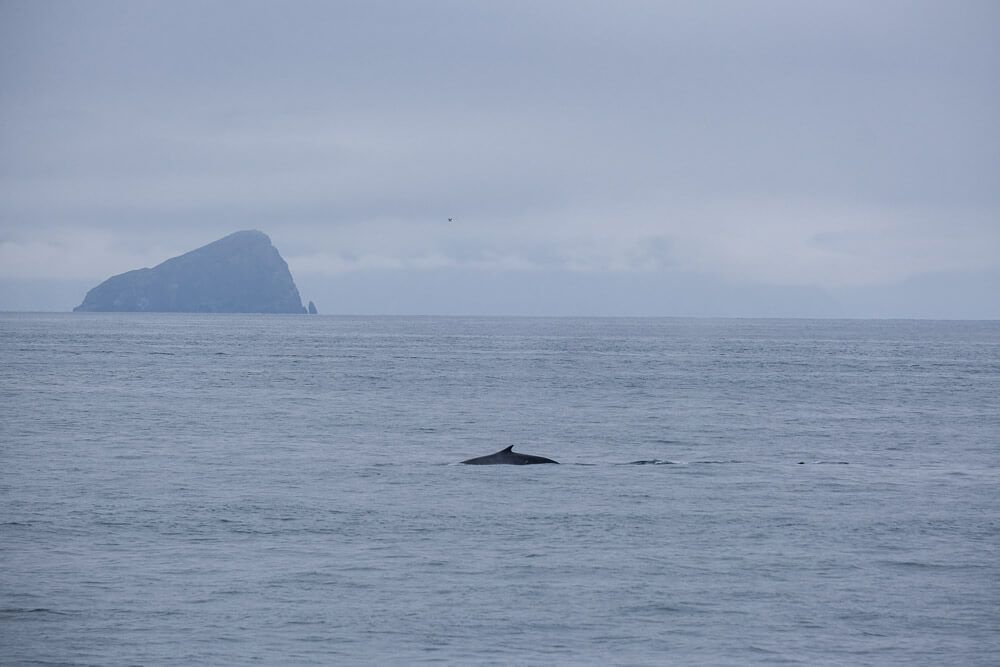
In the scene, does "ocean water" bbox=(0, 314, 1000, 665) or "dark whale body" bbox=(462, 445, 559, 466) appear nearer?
"ocean water" bbox=(0, 314, 1000, 665)

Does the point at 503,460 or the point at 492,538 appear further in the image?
the point at 503,460

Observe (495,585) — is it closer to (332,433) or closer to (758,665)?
(758,665)

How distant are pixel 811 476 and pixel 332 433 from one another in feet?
59.7

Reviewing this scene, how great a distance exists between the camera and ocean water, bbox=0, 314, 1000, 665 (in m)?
17.0

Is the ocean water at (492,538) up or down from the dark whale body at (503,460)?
down

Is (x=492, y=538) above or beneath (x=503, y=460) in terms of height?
beneath

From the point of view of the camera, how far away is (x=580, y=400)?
2495 inches

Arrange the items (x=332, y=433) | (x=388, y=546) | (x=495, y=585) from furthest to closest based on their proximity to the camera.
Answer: (x=332, y=433), (x=388, y=546), (x=495, y=585)

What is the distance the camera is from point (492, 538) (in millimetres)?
23562

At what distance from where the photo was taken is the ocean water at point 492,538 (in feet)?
55.9

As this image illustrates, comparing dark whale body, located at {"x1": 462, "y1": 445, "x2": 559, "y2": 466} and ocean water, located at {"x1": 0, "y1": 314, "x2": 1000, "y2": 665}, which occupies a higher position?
dark whale body, located at {"x1": 462, "y1": 445, "x2": 559, "y2": 466}

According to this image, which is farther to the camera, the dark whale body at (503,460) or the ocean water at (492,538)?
the dark whale body at (503,460)

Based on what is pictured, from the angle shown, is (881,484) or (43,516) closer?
(43,516)

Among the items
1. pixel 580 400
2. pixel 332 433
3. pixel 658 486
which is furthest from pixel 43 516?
pixel 580 400
